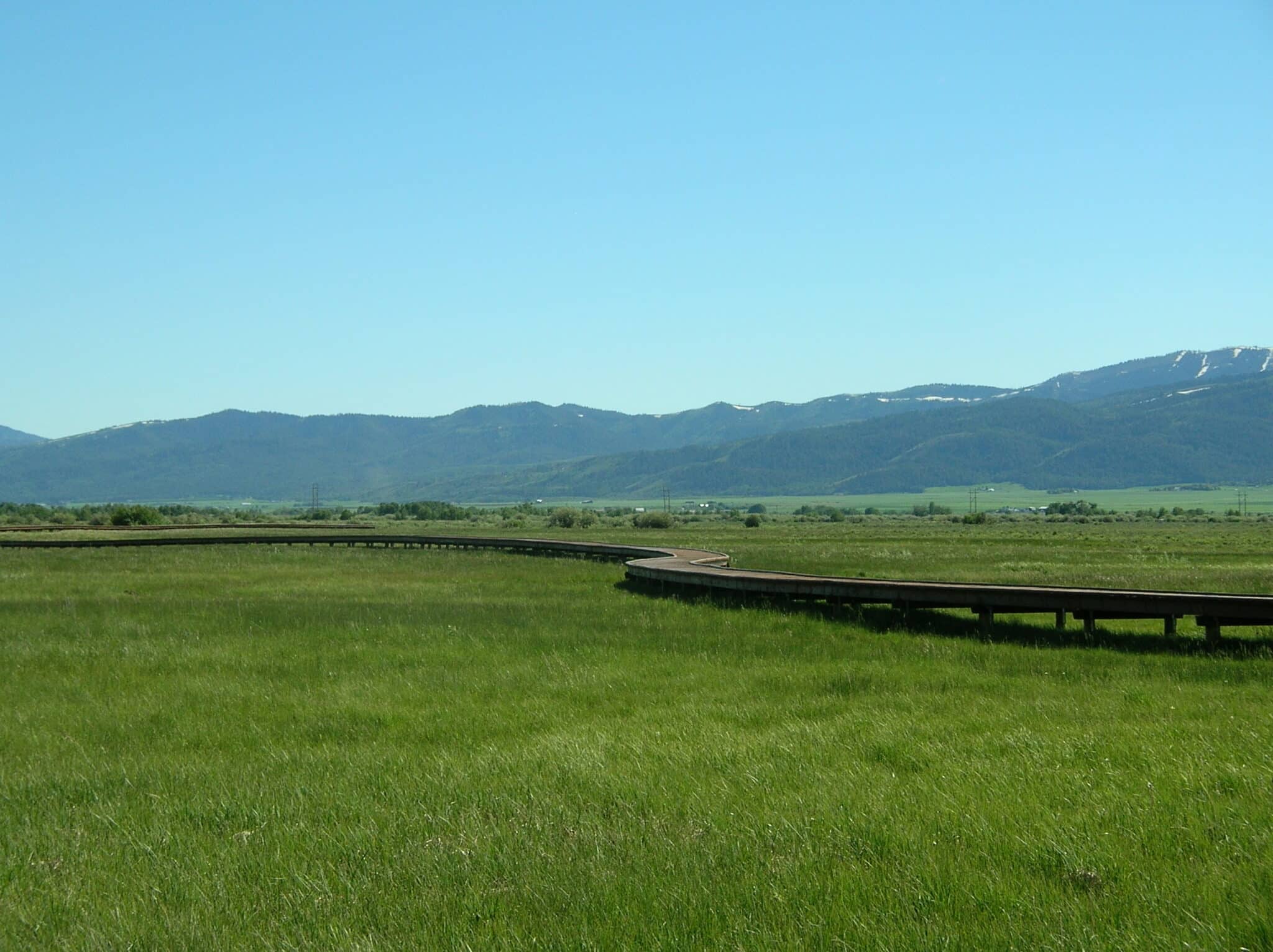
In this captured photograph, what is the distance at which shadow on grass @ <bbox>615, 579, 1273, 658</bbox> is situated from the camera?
18531 millimetres

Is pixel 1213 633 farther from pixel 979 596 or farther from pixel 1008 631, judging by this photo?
pixel 979 596

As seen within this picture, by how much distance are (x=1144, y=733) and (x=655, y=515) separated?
115 meters

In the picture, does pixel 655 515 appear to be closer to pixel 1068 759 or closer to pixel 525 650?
pixel 525 650

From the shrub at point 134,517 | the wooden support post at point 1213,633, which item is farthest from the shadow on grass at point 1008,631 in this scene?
the shrub at point 134,517

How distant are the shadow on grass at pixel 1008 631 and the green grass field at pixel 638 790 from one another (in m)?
0.19

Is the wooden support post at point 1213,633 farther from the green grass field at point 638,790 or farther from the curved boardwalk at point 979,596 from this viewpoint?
the green grass field at point 638,790

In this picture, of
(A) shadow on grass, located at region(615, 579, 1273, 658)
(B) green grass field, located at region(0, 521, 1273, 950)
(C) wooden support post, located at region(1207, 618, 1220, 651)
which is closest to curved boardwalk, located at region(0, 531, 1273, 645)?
(C) wooden support post, located at region(1207, 618, 1220, 651)

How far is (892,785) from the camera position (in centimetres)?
1011

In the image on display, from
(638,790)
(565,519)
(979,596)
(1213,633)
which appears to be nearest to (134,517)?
(565,519)

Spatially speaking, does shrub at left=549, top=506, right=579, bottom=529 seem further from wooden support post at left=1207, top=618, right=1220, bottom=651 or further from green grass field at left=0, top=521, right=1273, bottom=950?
wooden support post at left=1207, top=618, right=1220, bottom=651

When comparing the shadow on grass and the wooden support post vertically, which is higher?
the wooden support post

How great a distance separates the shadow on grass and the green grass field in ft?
0.64

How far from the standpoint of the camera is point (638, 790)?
1024cm

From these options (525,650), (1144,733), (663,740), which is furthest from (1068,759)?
(525,650)
